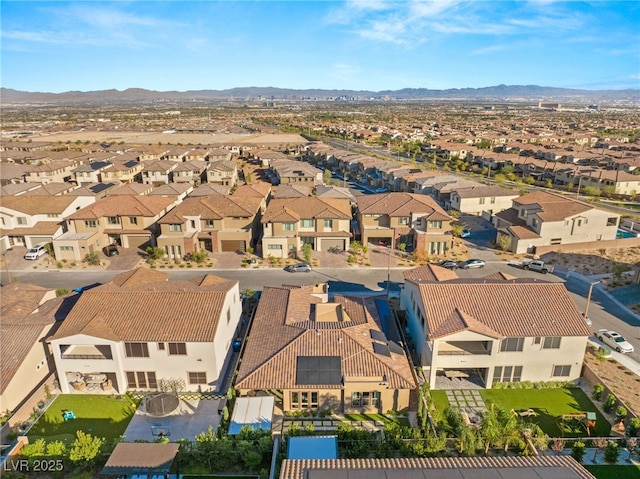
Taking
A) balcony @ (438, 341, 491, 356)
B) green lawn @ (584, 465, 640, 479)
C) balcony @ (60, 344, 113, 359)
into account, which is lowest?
green lawn @ (584, 465, 640, 479)

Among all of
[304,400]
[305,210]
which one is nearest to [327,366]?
[304,400]

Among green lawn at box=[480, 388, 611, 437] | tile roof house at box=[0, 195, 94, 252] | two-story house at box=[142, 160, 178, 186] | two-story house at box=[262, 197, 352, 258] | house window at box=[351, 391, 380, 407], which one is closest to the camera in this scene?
green lawn at box=[480, 388, 611, 437]

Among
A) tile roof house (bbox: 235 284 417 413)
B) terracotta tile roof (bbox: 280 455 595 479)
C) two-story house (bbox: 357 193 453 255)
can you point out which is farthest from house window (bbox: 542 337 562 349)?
two-story house (bbox: 357 193 453 255)

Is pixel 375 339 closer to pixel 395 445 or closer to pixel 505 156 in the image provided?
pixel 395 445

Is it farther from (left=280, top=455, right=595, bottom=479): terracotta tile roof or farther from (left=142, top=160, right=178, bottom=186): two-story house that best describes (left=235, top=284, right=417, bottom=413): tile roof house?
(left=142, top=160, right=178, bottom=186): two-story house

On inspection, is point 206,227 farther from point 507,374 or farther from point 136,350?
point 507,374

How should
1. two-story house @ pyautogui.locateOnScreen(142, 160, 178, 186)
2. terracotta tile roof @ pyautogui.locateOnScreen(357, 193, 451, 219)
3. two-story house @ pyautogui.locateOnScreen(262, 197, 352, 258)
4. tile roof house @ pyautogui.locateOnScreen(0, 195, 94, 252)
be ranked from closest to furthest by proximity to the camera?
1. two-story house @ pyautogui.locateOnScreen(262, 197, 352, 258)
2. terracotta tile roof @ pyautogui.locateOnScreen(357, 193, 451, 219)
3. tile roof house @ pyautogui.locateOnScreen(0, 195, 94, 252)
4. two-story house @ pyautogui.locateOnScreen(142, 160, 178, 186)
